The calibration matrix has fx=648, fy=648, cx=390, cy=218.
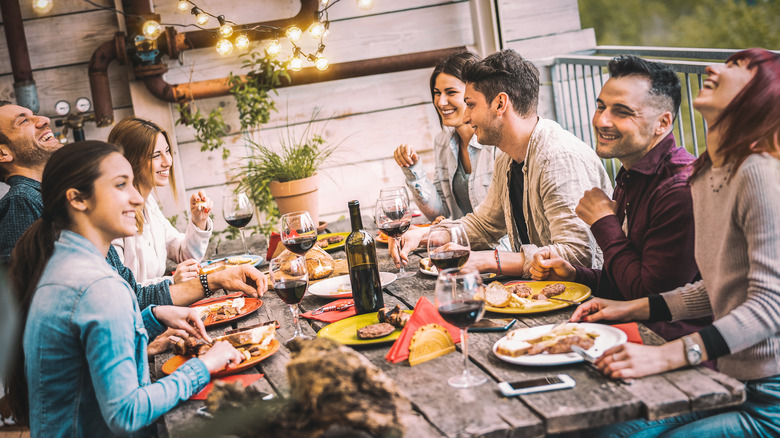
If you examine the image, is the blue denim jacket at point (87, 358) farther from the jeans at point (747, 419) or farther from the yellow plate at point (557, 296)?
the jeans at point (747, 419)

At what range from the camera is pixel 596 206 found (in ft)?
5.94

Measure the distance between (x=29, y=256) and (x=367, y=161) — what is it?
291cm

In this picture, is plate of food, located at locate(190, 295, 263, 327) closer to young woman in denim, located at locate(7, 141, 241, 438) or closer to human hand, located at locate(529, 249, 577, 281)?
young woman in denim, located at locate(7, 141, 241, 438)

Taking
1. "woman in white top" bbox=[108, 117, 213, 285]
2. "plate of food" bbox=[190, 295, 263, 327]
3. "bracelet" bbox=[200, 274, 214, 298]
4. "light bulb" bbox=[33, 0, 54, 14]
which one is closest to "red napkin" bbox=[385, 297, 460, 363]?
"plate of food" bbox=[190, 295, 263, 327]

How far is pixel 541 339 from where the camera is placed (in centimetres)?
136

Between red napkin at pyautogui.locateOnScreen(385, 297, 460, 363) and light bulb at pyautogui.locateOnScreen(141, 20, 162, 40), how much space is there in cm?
264

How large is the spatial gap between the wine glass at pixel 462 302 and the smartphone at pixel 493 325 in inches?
9.5

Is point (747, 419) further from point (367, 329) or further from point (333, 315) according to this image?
point (333, 315)

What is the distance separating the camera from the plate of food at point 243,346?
1.52 metres

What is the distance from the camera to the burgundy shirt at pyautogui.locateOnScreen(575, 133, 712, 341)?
167cm

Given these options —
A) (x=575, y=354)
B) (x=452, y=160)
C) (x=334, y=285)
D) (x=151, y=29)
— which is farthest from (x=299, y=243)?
(x=151, y=29)

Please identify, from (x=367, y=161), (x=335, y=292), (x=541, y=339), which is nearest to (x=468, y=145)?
(x=367, y=161)

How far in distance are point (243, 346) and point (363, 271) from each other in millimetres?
375

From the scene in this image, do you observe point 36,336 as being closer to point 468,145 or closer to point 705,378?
point 705,378
